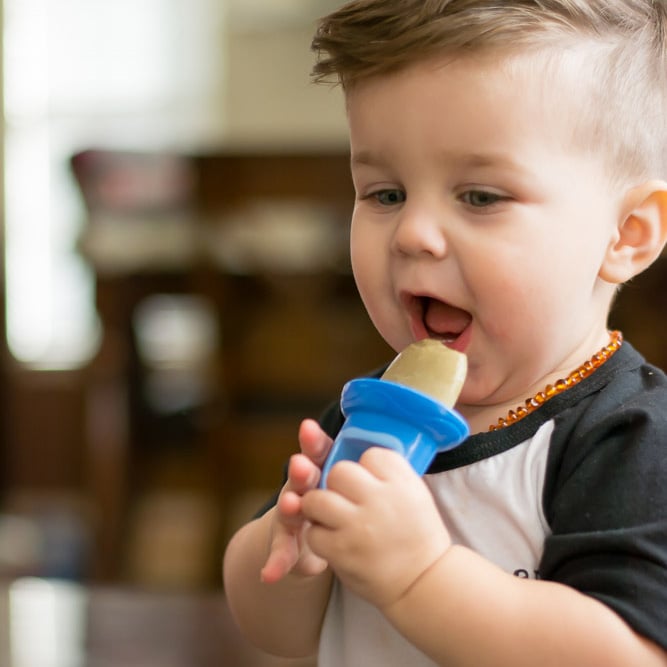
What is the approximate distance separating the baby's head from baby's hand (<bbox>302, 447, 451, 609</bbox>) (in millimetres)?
116

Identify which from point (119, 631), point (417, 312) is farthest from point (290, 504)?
point (119, 631)

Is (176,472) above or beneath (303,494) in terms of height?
beneath

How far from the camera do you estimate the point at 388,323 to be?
66 cm

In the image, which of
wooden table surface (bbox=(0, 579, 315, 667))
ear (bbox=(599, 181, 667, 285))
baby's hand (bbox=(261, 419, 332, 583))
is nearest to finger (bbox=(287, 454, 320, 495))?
baby's hand (bbox=(261, 419, 332, 583))

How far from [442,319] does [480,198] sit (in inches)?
3.1

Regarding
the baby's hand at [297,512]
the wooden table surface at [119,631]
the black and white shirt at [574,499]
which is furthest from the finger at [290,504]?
the wooden table surface at [119,631]

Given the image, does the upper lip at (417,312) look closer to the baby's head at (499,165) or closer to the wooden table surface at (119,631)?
the baby's head at (499,165)

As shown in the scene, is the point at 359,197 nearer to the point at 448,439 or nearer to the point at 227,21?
the point at 448,439

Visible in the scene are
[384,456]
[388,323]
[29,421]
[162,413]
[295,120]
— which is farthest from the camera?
[295,120]

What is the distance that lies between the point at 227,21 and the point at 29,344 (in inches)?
63.7

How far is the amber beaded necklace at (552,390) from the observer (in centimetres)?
65

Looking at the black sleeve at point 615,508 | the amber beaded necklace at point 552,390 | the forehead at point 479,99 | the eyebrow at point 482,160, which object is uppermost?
the forehead at point 479,99

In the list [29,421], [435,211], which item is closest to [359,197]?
[435,211]

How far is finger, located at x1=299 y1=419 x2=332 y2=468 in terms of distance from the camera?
61 centimetres
